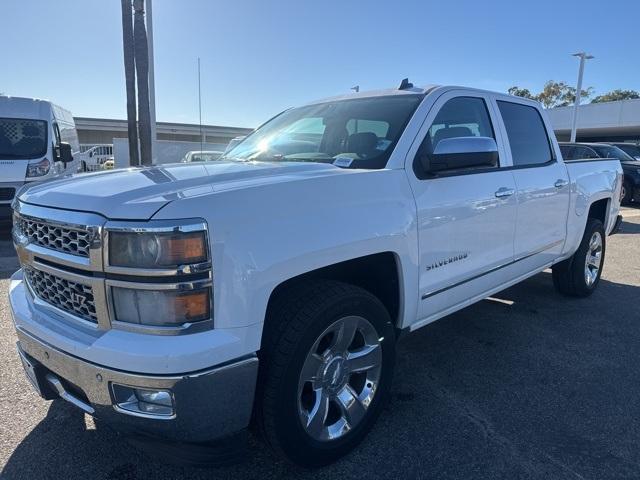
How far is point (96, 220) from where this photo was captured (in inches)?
76.8

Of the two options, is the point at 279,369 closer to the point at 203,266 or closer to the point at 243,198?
the point at 203,266

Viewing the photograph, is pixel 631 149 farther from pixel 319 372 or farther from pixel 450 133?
pixel 319 372

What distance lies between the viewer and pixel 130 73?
446 inches

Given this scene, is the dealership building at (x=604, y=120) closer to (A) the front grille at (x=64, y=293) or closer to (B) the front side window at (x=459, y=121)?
(B) the front side window at (x=459, y=121)

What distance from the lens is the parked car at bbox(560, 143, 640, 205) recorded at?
13594 mm

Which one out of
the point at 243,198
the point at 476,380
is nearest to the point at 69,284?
the point at 243,198

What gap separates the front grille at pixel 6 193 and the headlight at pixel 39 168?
1.55ft

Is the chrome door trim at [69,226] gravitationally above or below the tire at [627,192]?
above

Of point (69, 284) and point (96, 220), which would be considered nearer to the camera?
point (96, 220)

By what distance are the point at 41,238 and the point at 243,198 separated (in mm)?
982

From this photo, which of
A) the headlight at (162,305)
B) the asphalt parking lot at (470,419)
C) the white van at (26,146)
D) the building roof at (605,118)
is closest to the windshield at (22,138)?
the white van at (26,146)

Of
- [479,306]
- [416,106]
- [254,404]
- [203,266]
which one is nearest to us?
[203,266]

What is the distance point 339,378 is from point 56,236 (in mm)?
1492

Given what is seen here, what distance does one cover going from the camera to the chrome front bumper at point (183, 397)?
1.92 meters
